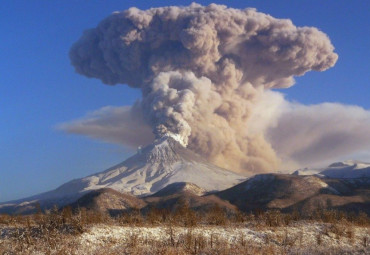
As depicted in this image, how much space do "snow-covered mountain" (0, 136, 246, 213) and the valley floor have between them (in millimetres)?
95553

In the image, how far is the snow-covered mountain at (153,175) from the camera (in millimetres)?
127050

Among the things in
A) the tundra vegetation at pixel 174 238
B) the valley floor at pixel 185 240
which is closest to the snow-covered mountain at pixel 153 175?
the tundra vegetation at pixel 174 238

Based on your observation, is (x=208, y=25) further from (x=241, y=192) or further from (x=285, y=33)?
(x=241, y=192)

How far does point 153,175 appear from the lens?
143500 mm

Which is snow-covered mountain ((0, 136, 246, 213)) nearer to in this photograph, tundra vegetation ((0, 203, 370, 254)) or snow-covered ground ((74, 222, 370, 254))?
tundra vegetation ((0, 203, 370, 254))

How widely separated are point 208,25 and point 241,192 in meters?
66.5

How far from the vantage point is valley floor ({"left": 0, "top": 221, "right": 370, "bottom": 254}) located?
1883cm

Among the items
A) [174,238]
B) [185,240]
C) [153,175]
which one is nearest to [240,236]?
[185,240]

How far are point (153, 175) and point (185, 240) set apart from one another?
123481 mm

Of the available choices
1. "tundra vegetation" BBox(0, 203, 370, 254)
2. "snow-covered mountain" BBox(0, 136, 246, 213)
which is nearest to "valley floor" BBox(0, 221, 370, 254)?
"tundra vegetation" BBox(0, 203, 370, 254)

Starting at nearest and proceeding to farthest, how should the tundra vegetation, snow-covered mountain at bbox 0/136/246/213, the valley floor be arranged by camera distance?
the valley floor, the tundra vegetation, snow-covered mountain at bbox 0/136/246/213

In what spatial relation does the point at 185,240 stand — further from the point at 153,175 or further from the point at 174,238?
the point at 153,175

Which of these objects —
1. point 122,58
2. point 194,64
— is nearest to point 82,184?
point 122,58

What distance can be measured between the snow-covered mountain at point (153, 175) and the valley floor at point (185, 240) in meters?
95.6
